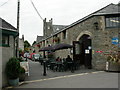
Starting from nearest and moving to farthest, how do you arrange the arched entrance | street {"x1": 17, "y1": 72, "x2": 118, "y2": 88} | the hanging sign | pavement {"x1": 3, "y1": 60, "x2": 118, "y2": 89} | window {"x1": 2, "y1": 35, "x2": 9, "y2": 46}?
1. street {"x1": 17, "y1": 72, "x2": 118, "y2": 88}
2. pavement {"x1": 3, "y1": 60, "x2": 118, "y2": 89}
3. window {"x1": 2, "y1": 35, "x2": 9, "y2": 46}
4. the hanging sign
5. the arched entrance

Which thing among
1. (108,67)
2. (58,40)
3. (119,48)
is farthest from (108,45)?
(58,40)

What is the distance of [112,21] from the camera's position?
12.7 m

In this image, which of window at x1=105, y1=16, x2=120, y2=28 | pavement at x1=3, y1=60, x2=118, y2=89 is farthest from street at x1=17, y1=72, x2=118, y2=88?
window at x1=105, y1=16, x2=120, y2=28

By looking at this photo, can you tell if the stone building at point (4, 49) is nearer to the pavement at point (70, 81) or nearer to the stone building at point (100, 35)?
the pavement at point (70, 81)

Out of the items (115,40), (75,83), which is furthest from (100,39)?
(75,83)

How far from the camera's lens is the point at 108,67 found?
11.7 meters

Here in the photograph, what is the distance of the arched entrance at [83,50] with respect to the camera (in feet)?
45.7

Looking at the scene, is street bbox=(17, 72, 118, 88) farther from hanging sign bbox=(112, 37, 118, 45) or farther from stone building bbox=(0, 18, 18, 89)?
hanging sign bbox=(112, 37, 118, 45)

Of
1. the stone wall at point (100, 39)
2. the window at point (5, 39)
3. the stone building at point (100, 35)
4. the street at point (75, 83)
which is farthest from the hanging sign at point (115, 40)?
the window at point (5, 39)

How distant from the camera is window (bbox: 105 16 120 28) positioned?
12.6 metres

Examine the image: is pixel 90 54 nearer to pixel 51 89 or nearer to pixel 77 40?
pixel 77 40

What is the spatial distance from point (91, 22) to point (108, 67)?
458cm

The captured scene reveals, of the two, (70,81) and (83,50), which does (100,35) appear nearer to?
(83,50)

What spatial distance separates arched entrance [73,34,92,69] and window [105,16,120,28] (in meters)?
2.17
